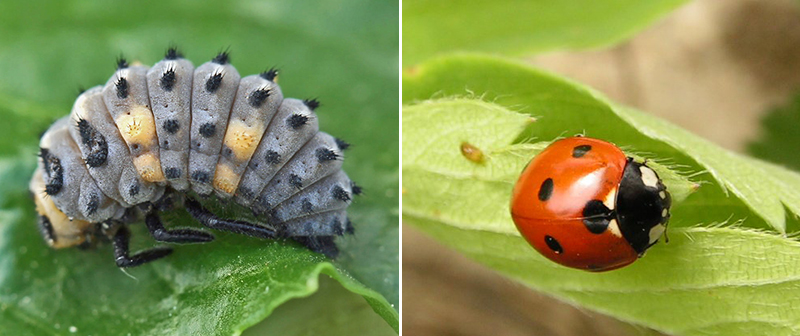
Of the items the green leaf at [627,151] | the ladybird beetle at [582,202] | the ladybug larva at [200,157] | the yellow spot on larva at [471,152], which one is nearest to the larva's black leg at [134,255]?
the ladybug larva at [200,157]

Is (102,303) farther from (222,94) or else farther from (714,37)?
(714,37)

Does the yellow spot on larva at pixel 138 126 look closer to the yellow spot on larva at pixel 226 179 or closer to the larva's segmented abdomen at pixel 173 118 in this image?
the larva's segmented abdomen at pixel 173 118

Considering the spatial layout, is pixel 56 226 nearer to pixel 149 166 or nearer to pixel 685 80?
pixel 149 166

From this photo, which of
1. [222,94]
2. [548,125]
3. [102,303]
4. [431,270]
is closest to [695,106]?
[431,270]

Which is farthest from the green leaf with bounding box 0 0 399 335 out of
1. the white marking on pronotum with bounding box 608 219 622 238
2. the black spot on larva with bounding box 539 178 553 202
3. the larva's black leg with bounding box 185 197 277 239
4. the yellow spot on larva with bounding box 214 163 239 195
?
the white marking on pronotum with bounding box 608 219 622 238

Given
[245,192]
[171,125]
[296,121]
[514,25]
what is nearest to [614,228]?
[296,121]

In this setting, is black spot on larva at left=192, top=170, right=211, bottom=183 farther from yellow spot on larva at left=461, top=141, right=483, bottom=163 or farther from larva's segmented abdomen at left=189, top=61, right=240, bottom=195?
yellow spot on larva at left=461, top=141, right=483, bottom=163
